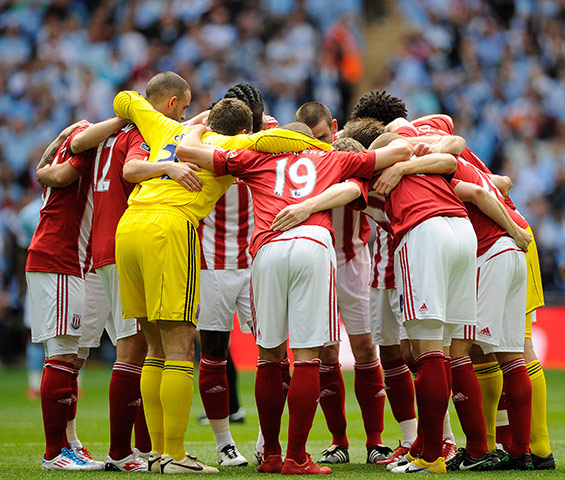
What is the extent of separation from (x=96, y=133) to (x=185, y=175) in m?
0.79

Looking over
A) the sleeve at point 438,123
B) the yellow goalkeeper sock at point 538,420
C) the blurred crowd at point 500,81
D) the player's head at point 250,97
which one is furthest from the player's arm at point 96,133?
the blurred crowd at point 500,81

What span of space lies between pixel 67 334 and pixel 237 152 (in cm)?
172

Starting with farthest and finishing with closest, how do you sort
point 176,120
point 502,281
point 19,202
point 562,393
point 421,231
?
point 19,202 → point 562,393 → point 176,120 → point 502,281 → point 421,231

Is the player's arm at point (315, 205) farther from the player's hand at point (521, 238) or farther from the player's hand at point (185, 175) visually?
the player's hand at point (521, 238)

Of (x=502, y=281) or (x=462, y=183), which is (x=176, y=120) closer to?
(x=462, y=183)

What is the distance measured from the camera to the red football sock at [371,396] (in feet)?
21.1

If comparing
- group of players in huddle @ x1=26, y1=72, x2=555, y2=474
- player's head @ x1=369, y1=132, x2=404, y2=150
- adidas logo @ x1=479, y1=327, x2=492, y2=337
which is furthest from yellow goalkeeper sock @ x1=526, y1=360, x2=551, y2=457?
player's head @ x1=369, y1=132, x2=404, y2=150

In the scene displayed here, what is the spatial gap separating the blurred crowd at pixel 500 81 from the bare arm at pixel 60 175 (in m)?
11.3

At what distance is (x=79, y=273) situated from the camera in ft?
20.5

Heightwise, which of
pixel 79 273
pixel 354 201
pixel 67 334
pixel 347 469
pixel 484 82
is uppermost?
pixel 484 82

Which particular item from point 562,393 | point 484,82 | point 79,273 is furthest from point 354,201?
point 484,82

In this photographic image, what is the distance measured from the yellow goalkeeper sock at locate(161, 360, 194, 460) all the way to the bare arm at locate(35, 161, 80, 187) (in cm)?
152

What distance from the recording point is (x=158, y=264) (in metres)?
5.42

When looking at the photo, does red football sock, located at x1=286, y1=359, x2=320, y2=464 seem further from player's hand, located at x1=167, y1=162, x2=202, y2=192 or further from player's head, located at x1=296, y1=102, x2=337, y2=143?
player's head, located at x1=296, y1=102, x2=337, y2=143
